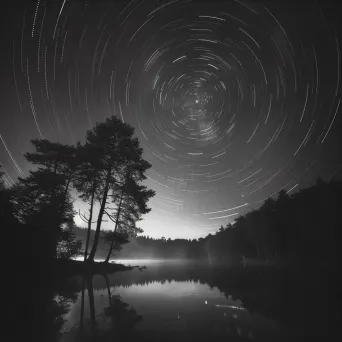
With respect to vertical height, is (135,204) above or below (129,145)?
below

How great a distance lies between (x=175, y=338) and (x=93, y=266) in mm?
13130

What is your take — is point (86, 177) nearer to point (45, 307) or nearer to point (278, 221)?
point (45, 307)

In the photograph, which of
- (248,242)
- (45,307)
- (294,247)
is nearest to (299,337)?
(45,307)

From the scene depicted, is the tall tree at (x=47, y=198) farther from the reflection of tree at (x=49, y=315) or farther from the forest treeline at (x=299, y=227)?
the forest treeline at (x=299, y=227)

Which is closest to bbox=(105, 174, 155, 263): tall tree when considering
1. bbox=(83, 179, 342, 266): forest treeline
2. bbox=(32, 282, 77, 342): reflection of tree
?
bbox=(83, 179, 342, 266): forest treeline

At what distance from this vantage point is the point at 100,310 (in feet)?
14.7

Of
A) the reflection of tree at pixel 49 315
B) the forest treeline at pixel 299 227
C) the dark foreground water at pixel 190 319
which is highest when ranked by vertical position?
the forest treeline at pixel 299 227

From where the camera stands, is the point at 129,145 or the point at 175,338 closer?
the point at 175,338

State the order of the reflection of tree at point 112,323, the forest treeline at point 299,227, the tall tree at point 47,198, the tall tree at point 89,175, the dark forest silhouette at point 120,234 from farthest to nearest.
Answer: the forest treeline at point 299,227 < the tall tree at point 89,175 < the tall tree at point 47,198 < the dark forest silhouette at point 120,234 < the reflection of tree at point 112,323

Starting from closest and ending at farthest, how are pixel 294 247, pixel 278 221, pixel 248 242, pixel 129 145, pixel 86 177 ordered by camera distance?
pixel 86 177 → pixel 129 145 → pixel 294 247 → pixel 278 221 → pixel 248 242

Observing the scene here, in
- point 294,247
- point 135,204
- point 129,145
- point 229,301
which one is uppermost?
point 129,145

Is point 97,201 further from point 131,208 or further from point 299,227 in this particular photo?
point 299,227

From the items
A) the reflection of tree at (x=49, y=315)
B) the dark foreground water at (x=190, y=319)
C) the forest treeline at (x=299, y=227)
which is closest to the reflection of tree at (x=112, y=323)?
the dark foreground water at (x=190, y=319)

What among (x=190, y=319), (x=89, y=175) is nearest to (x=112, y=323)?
(x=190, y=319)
